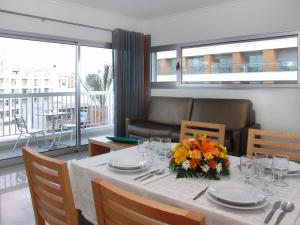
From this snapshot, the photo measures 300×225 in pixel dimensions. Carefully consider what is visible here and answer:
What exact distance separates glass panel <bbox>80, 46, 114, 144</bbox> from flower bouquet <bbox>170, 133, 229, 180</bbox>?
3649 millimetres

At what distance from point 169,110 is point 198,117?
0.59 meters

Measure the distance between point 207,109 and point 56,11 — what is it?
2672 millimetres

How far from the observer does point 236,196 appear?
3.72ft

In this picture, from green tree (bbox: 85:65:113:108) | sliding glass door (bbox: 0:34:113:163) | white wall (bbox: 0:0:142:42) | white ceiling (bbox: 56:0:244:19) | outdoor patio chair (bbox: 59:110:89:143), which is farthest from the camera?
green tree (bbox: 85:65:113:108)

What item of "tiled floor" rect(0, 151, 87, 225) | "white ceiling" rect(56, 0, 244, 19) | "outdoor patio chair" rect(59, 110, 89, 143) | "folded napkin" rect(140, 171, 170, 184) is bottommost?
"tiled floor" rect(0, 151, 87, 225)

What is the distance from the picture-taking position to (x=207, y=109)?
A: 4176mm

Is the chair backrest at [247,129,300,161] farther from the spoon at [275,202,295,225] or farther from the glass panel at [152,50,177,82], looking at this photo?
the glass panel at [152,50,177,82]

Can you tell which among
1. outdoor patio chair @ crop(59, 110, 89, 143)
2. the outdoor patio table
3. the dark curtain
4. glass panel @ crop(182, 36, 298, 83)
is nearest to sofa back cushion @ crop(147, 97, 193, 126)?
the dark curtain

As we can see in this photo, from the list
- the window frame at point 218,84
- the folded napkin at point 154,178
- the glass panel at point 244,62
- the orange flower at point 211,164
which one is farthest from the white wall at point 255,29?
the folded napkin at point 154,178

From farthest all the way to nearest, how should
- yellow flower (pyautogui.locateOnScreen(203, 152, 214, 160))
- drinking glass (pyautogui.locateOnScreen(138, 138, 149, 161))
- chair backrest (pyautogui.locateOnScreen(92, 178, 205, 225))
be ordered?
drinking glass (pyautogui.locateOnScreen(138, 138, 149, 161)) < yellow flower (pyautogui.locateOnScreen(203, 152, 214, 160)) < chair backrest (pyautogui.locateOnScreen(92, 178, 205, 225))

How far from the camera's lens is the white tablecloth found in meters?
1.00

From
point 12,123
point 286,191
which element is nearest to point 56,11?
point 12,123

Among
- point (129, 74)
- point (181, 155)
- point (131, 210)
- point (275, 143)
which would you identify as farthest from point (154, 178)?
point (129, 74)

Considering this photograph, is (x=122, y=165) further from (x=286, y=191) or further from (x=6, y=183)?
(x=6, y=183)
